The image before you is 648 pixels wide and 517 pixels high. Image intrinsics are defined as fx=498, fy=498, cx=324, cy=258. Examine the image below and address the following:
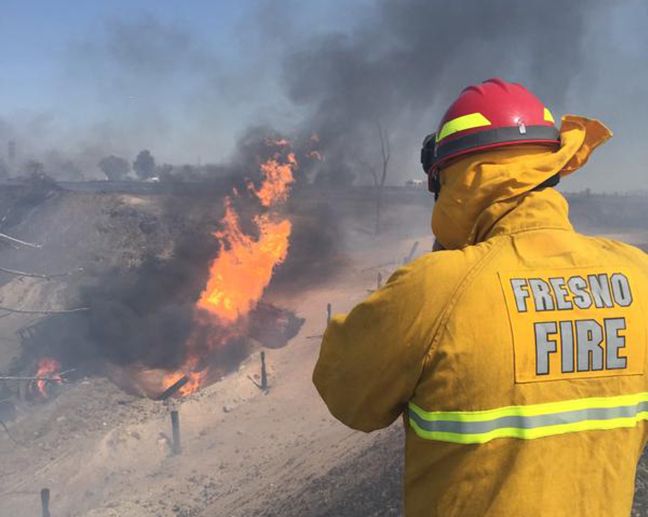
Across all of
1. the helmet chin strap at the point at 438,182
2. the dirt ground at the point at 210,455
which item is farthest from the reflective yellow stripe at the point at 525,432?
the dirt ground at the point at 210,455

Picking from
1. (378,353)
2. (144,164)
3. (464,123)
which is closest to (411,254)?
(464,123)

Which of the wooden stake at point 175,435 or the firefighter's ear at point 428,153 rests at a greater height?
the firefighter's ear at point 428,153

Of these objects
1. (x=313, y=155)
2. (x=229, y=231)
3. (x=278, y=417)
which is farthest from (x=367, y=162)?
(x=278, y=417)

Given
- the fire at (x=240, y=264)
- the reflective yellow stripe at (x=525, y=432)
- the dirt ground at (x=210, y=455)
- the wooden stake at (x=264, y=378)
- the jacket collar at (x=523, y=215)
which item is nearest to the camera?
the reflective yellow stripe at (x=525, y=432)

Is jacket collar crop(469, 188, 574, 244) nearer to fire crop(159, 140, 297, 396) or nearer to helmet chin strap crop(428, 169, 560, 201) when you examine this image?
helmet chin strap crop(428, 169, 560, 201)

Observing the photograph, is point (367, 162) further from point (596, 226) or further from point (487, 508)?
point (487, 508)

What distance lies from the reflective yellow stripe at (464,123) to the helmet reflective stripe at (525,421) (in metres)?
0.89

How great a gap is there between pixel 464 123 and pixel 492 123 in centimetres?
9

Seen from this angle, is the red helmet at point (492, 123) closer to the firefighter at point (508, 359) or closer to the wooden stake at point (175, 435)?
the firefighter at point (508, 359)

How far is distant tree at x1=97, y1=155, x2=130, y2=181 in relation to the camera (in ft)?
197

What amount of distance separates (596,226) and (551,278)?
3698cm

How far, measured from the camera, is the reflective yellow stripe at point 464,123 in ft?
5.37

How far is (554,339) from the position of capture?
140 cm

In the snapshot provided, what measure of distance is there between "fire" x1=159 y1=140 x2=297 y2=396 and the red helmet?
12.7 meters
